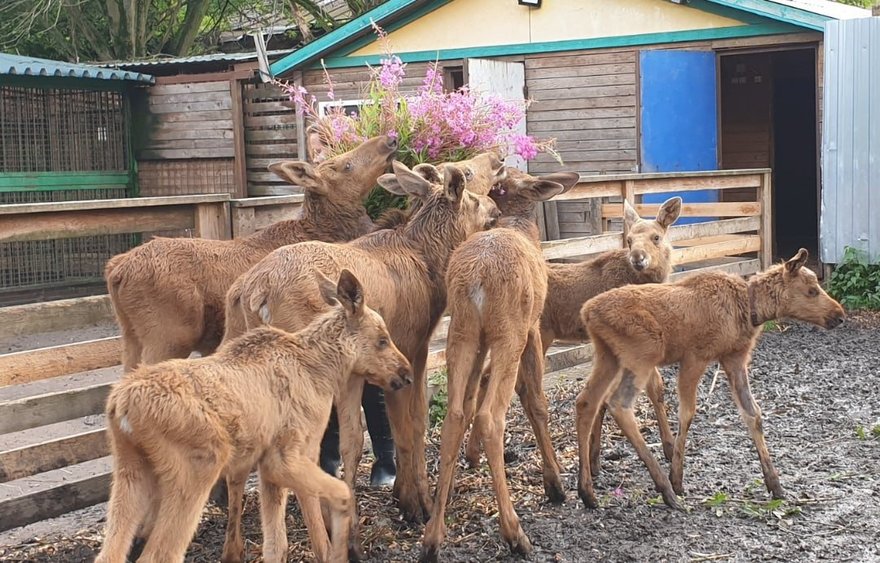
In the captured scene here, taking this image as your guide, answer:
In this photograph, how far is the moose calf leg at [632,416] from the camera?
20.7 feet

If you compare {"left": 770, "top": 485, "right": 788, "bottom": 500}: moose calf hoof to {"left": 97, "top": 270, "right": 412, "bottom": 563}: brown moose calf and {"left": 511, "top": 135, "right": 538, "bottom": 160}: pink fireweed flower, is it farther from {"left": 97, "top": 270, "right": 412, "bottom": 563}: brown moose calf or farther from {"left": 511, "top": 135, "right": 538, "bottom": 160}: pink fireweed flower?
{"left": 511, "top": 135, "right": 538, "bottom": 160}: pink fireweed flower

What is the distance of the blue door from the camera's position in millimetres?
14453

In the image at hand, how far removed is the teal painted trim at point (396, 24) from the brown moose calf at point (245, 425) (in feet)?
37.3

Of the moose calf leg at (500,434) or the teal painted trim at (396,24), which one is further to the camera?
the teal painted trim at (396,24)

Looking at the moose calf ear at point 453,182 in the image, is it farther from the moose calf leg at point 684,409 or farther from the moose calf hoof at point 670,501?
the moose calf hoof at point 670,501

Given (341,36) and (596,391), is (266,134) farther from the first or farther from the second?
(596,391)

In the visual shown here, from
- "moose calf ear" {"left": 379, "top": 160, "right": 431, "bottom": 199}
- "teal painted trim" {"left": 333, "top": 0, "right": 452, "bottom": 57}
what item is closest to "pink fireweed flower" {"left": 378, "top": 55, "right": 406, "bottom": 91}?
"moose calf ear" {"left": 379, "top": 160, "right": 431, "bottom": 199}

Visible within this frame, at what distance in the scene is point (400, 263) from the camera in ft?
20.0

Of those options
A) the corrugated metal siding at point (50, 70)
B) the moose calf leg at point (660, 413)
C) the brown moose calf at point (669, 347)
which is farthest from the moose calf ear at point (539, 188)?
the corrugated metal siding at point (50, 70)

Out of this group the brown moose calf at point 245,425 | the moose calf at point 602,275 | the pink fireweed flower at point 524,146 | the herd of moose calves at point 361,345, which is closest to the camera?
the brown moose calf at point 245,425

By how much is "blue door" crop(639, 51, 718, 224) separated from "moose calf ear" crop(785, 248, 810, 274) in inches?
298

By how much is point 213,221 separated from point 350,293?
242 centimetres

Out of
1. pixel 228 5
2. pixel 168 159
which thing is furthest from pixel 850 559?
pixel 228 5

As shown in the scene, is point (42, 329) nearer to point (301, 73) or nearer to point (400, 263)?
point (400, 263)
